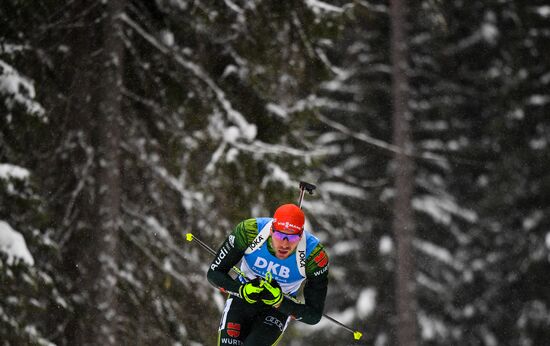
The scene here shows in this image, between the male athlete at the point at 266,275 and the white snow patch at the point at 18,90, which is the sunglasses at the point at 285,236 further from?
the white snow patch at the point at 18,90

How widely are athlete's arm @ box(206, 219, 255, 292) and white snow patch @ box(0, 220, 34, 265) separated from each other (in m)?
3.99

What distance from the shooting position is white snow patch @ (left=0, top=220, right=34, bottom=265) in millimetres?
12250

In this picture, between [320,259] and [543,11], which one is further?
[543,11]

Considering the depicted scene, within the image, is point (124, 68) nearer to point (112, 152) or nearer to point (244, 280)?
point (112, 152)

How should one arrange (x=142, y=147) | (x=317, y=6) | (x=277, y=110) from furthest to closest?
(x=277, y=110)
(x=317, y=6)
(x=142, y=147)

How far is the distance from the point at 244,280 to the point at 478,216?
16.5m

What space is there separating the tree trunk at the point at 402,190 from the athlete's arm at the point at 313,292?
42.4 feet

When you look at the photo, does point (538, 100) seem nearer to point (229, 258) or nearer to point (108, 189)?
point (108, 189)

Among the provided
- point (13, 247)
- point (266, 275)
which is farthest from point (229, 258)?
point (13, 247)

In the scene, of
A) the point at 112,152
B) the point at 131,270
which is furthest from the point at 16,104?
the point at 131,270

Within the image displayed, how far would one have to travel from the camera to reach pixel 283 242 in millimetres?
8648

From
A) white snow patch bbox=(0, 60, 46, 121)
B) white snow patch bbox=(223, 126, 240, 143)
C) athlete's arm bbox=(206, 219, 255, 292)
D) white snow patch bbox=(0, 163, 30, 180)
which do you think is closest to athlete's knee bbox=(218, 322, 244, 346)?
athlete's arm bbox=(206, 219, 255, 292)

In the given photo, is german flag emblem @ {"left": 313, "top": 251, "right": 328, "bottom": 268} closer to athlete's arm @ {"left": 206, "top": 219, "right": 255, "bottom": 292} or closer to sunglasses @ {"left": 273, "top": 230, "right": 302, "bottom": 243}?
sunglasses @ {"left": 273, "top": 230, "right": 302, "bottom": 243}

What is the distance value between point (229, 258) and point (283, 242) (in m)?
0.68
